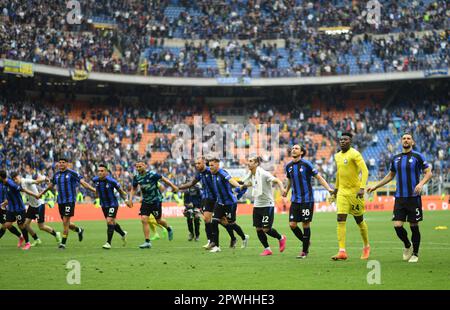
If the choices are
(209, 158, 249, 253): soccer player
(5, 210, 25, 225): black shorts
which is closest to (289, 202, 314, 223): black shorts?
(209, 158, 249, 253): soccer player

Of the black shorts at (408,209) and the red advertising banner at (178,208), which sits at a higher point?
the black shorts at (408,209)

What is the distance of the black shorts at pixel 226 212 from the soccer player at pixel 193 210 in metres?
4.88

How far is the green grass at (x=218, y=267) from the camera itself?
12.8 metres

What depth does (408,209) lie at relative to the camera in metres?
16.2

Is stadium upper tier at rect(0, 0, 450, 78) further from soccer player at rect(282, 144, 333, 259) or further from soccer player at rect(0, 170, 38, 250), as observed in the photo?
soccer player at rect(282, 144, 333, 259)

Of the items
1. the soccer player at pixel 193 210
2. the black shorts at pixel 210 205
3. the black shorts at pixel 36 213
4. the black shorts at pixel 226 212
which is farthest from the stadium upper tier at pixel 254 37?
the black shorts at pixel 226 212

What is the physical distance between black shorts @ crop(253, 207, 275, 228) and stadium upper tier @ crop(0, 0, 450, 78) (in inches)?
1687

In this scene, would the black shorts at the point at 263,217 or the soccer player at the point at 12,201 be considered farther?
the soccer player at the point at 12,201

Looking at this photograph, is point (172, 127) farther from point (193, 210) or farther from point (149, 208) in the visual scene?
point (149, 208)

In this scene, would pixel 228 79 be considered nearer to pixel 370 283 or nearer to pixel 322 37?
pixel 322 37

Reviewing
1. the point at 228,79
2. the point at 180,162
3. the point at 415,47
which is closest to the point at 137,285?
the point at 180,162

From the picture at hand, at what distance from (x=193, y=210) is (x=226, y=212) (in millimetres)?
5480

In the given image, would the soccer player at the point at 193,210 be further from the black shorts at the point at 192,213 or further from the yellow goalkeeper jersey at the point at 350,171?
the yellow goalkeeper jersey at the point at 350,171
